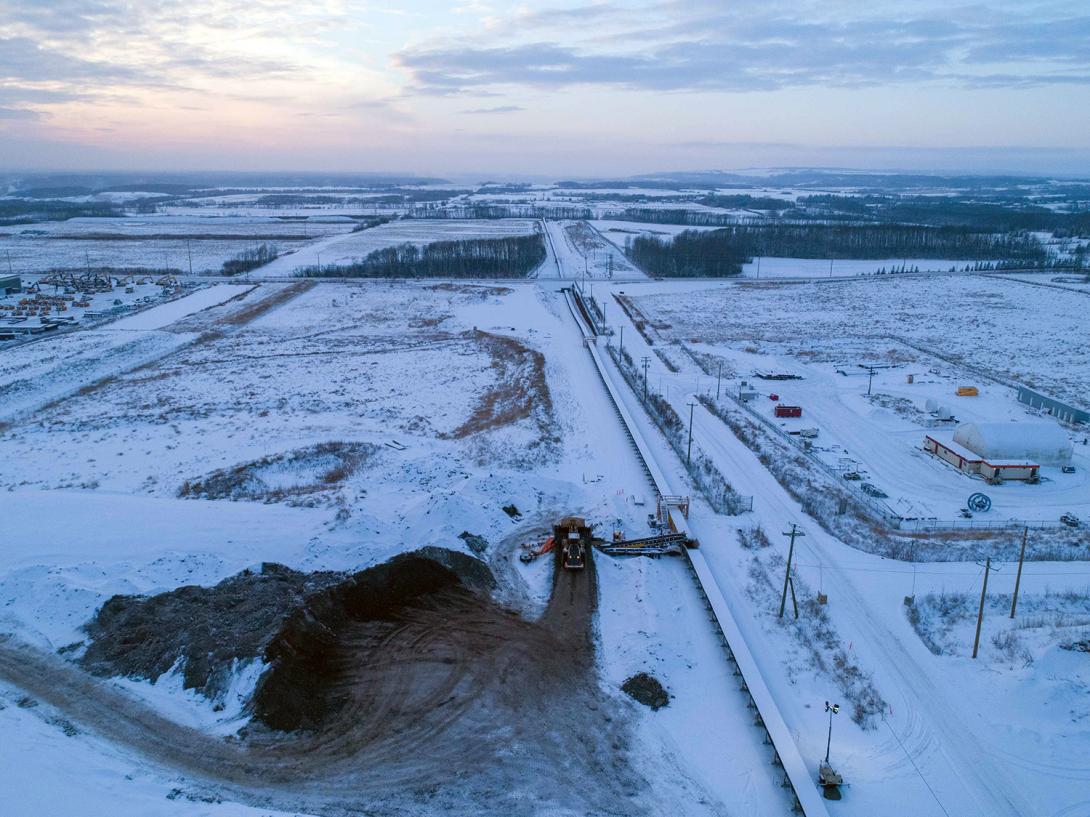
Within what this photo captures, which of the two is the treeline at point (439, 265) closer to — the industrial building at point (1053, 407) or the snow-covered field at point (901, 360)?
the snow-covered field at point (901, 360)

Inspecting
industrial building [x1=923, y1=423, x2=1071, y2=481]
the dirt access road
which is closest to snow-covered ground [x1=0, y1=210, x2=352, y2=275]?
the dirt access road

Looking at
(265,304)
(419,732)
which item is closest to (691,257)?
(265,304)

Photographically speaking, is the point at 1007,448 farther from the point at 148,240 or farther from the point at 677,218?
the point at 677,218

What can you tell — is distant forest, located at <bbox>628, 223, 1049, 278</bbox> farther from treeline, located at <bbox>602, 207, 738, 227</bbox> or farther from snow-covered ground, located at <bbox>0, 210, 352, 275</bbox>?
snow-covered ground, located at <bbox>0, 210, 352, 275</bbox>

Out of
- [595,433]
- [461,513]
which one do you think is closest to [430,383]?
[595,433]

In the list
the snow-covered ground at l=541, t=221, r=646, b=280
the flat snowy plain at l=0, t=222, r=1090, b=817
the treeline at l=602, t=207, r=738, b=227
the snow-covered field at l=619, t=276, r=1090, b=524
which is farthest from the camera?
the treeline at l=602, t=207, r=738, b=227

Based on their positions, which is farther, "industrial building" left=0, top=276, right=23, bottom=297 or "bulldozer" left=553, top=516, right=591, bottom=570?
"industrial building" left=0, top=276, right=23, bottom=297
